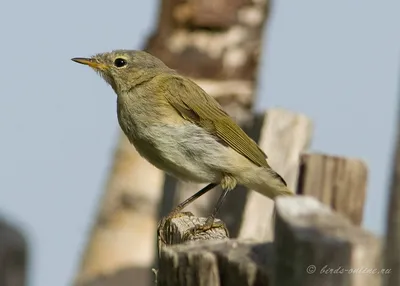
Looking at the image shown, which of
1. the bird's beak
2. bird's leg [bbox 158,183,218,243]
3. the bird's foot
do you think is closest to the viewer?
the bird's foot

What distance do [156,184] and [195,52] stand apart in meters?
1.26

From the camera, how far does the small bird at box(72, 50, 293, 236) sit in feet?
19.8

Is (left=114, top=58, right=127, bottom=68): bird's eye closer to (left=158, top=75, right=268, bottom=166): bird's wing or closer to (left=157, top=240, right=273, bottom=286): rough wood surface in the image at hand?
(left=158, top=75, right=268, bottom=166): bird's wing

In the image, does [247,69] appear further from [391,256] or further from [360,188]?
[391,256]

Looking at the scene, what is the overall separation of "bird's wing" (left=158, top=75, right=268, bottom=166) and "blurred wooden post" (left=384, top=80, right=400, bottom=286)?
3859 millimetres

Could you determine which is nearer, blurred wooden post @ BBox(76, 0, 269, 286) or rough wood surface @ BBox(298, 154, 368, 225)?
rough wood surface @ BBox(298, 154, 368, 225)

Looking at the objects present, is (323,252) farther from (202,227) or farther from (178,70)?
(178,70)

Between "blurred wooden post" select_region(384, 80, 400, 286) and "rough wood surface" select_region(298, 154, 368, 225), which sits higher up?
"blurred wooden post" select_region(384, 80, 400, 286)

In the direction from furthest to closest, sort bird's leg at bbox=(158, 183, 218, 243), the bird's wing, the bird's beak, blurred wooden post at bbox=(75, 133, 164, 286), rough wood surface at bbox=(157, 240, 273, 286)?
blurred wooden post at bbox=(75, 133, 164, 286) → the bird's beak → the bird's wing → bird's leg at bbox=(158, 183, 218, 243) → rough wood surface at bbox=(157, 240, 273, 286)

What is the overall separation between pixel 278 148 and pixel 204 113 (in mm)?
715

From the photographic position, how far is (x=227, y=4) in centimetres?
878

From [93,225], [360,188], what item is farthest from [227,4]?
[360,188]

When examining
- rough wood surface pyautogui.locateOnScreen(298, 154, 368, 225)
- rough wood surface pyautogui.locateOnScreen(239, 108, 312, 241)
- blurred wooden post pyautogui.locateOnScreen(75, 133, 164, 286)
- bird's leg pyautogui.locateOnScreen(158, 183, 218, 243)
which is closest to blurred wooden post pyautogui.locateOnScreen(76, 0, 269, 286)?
blurred wooden post pyautogui.locateOnScreen(75, 133, 164, 286)

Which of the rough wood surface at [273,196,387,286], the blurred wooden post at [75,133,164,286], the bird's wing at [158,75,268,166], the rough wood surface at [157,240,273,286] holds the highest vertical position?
the bird's wing at [158,75,268,166]
